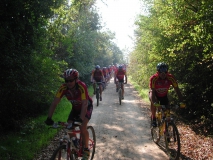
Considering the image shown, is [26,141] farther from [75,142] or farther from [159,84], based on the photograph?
[159,84]

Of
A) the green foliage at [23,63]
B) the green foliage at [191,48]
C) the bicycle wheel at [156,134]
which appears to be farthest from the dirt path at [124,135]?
the green foliage at [23,63]

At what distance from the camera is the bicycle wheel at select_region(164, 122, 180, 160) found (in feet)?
17.2

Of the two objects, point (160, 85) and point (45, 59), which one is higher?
point (45, 59)

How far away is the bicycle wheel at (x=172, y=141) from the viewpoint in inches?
206

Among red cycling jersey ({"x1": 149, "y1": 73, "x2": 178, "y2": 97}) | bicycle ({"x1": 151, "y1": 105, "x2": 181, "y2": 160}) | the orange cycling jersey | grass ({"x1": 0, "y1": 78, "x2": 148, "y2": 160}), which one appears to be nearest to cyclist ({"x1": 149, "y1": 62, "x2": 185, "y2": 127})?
red cycling jersey ({"x1": 149, "y1": 73, "x2": 178, "y2": 97})

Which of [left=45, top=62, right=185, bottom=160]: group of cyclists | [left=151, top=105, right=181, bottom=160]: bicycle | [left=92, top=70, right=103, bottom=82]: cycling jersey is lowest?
[left=151, top=105, right=181, bottom=160]: bicycle

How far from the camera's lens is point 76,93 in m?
4.78

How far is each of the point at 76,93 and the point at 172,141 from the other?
2.86m

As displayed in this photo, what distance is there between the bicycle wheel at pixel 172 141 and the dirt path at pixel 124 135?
197 millimetres

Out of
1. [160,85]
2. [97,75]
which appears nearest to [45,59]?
[97,75]

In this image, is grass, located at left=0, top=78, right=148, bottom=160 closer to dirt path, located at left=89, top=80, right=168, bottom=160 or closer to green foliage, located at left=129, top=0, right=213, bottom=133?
dirt path, located at left=89, top=80, right=168, bottom=160

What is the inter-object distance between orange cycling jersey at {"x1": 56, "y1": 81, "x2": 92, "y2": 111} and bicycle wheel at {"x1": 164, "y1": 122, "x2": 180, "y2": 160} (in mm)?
2406

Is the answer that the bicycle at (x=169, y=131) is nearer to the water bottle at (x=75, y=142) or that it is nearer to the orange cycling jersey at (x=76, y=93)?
the orange cycling jersey at (x=76, y=93)

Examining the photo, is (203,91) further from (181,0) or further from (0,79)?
(0,79)
